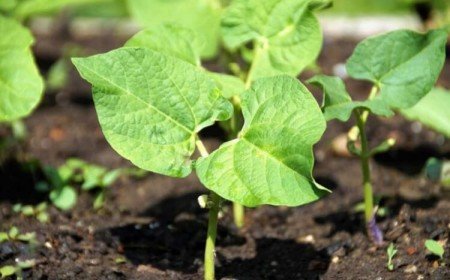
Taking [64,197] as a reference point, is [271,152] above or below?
above

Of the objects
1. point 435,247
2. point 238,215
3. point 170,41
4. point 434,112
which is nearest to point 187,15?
point 170,41

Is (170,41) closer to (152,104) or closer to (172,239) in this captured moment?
(152,104)

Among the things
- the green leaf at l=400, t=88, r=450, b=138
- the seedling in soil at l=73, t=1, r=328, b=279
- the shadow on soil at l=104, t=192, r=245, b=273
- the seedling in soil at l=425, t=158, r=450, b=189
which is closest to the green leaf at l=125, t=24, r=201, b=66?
the seedling in soil at l=73, t=1, r=328, b=279

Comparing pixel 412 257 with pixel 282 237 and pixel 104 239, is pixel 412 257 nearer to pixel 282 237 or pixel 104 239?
pixel 282 237

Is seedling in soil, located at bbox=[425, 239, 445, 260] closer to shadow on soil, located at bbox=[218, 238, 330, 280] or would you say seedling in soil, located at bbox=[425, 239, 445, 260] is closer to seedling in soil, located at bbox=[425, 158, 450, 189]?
shadow on soil, located at bbox=[218, 238, 330, 280]

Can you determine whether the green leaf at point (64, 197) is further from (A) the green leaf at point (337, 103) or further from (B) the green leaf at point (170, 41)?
(A) the green leaf at point (337, 103)

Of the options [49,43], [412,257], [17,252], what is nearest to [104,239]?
[17,252]

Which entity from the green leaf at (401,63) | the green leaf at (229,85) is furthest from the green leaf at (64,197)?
the green leaf at (401,63)
